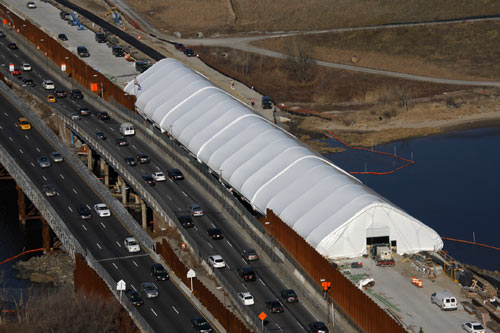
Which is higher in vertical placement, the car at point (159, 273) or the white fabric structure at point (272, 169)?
the white fabric structure at point (272, 169)

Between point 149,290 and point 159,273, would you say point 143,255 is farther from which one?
point 149,290

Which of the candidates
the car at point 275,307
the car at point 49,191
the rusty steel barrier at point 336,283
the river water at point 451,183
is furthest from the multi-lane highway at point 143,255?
the river water at point 451,183

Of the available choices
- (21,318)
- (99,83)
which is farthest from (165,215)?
(99,83)

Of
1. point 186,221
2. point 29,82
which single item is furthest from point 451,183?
point 29,82

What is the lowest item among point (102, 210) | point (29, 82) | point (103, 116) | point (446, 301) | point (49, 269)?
point (49, 269)

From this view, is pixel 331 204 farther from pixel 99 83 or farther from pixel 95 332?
pixel 99 83

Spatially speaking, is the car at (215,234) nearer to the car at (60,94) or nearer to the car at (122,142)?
the car at (122,142)

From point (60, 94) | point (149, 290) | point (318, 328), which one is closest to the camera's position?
point (318, 328)
